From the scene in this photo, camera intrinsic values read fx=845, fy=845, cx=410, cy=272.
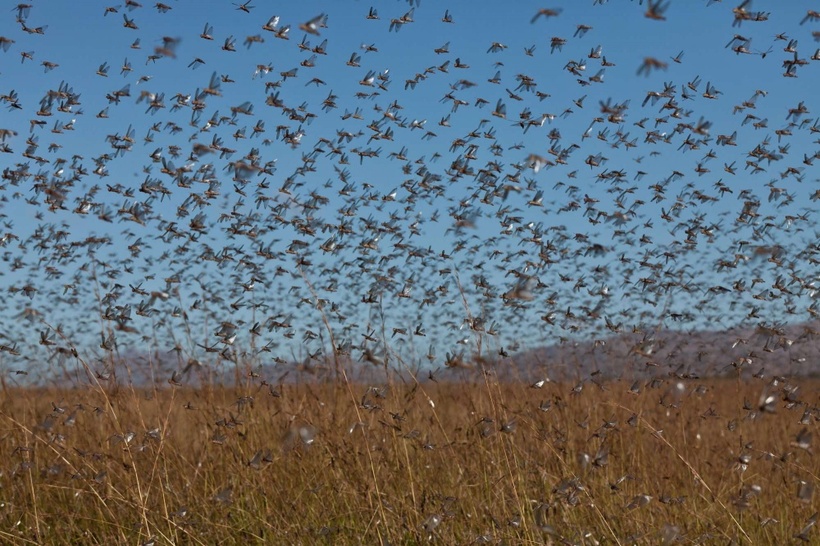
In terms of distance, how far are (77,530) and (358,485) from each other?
170 centimetres

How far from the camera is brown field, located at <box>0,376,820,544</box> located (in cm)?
443

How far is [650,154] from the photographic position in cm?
761

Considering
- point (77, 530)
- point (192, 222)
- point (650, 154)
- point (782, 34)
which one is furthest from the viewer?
point (650, 154)

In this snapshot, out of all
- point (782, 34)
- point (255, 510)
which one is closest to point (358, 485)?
point (255, 510)

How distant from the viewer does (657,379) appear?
532 centimetres

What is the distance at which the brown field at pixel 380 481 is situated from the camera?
4430 millimetres

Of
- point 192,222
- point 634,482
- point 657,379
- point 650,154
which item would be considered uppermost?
point 650,154

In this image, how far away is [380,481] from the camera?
542 cm

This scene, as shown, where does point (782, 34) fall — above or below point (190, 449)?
above

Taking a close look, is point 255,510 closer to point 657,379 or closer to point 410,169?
point 657,379

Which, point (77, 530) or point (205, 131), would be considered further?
point (205, 131)

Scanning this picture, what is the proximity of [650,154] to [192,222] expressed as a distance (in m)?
4.07

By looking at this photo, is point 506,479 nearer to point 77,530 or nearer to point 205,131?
point 77,530

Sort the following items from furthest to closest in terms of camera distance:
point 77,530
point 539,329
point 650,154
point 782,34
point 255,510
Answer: point 539,329
point 650,154
point 782,34
point 255,510
point 77,530
